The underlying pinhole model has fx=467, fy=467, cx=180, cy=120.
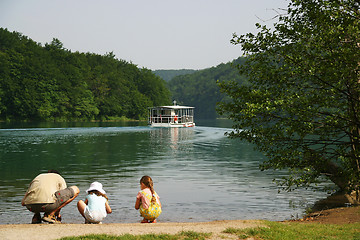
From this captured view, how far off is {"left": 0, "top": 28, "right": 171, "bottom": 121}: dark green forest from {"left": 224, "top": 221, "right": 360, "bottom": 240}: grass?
327ft

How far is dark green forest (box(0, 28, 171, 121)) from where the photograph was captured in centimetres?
10594

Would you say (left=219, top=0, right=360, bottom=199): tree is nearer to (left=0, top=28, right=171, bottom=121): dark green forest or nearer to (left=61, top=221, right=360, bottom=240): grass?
(left=61, top=221, right=360, bottom=240): grass

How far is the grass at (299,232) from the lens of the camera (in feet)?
32.8

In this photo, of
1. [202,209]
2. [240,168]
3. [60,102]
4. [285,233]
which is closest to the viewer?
[285,233]

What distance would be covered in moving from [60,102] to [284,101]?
10842cm

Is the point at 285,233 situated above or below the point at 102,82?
below

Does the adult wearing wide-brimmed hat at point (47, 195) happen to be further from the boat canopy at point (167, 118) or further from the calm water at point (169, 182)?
the boat canopy at point (167, 118)

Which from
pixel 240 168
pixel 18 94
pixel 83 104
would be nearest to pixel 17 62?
pixel 18 94

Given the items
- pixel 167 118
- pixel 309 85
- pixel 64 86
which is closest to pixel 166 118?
pixel 167 118

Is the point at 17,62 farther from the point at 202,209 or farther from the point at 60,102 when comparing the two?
the point at 202,209

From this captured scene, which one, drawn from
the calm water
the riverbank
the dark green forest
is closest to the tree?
the calm water

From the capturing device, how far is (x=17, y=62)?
360ft

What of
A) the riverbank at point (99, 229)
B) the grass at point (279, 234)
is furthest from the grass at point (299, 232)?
the riverbank at point (99, 229)

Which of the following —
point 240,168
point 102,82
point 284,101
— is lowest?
point 240,168
